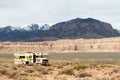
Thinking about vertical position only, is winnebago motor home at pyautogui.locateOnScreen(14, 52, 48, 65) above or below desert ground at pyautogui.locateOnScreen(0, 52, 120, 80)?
above

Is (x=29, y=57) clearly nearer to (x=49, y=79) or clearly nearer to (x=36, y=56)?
(x=36, y=56)

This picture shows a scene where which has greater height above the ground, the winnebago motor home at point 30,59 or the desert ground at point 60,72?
the winnebago motor home at point 30,59

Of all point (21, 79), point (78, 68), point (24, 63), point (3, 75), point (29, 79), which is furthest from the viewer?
point (24, 63)

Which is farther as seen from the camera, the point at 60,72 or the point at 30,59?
the point at 30,59

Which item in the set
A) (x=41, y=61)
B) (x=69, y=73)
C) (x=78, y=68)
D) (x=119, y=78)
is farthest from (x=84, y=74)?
(x=41, y=61)

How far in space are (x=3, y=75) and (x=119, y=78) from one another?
11.0 metres

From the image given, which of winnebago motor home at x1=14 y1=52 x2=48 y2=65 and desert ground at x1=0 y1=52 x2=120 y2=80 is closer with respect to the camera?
desert ground at x1=0 y1=52 x2=120 y2=80

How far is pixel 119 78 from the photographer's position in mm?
29203

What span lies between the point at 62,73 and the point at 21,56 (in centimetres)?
2436

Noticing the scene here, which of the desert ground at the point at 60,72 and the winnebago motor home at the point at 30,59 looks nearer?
the desert ground at the point at 60,72

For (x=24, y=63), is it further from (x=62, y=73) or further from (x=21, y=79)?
(x=21, y=79)

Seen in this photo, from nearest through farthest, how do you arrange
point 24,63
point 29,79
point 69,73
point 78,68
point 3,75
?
point 29,79 → point 3,75 → point 69,73 → point 78,68 → point 24,63

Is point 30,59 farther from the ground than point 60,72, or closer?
farther from the ground

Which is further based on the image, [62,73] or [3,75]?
[62,73]
